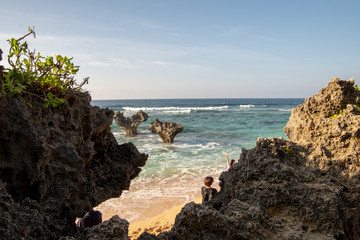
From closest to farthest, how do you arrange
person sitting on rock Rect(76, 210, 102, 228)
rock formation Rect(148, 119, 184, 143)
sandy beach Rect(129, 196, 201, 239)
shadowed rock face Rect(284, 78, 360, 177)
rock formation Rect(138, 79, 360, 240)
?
1. rock formation Rect(138, 79, 360, 240)
2. shadowed rock face Rect(284, 78, 360, 177)
3. person sitting on rock Rect(76, 210, 102, 228)
4. sandy beach Rect(129, 196, 201, 239)
5. rock formation Rect(148, 119, 184, 143)

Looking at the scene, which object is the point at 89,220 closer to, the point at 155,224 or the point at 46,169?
the point at 46,169

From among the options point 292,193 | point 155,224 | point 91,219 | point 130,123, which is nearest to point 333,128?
point 292,193

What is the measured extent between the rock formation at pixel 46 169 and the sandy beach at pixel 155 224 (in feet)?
11.9

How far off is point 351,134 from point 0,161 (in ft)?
10.7

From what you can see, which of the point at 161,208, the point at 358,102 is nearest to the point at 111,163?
the point at 358,102

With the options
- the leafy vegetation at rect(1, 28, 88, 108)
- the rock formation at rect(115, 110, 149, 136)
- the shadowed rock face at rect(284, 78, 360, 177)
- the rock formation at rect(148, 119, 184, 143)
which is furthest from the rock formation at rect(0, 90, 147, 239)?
the rock formation at rect(115, 110, 149, 136)

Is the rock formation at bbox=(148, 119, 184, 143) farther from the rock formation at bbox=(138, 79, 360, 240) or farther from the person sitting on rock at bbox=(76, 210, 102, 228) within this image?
the rock formation at bbox=(138, 79, 360, 240)

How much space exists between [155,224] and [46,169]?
4.74 m

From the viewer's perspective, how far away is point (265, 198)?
2420 mm

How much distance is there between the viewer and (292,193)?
2.45 m

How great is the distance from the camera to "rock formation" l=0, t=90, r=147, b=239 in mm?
1769

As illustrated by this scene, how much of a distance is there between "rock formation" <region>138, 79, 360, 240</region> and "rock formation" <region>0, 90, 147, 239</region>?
0.75m

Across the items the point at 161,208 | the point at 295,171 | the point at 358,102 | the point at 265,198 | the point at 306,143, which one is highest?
the point at 358,102

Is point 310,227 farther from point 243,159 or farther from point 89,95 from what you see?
point 89,95
